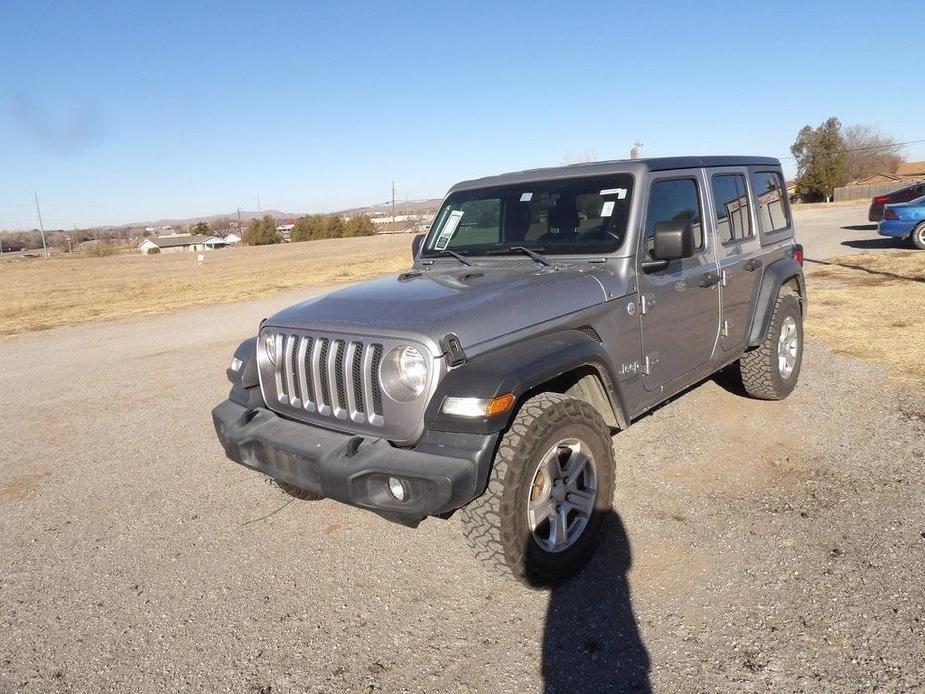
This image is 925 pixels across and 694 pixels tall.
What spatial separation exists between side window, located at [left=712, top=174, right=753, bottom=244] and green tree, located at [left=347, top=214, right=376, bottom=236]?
195 feet

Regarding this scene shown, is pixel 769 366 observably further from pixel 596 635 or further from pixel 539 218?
pixel 596 635

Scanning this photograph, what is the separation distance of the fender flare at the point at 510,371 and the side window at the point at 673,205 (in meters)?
1.03

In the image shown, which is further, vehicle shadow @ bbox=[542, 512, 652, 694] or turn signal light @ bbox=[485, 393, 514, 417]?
turn signal light @ bbox=[485, 393, 514, 417]

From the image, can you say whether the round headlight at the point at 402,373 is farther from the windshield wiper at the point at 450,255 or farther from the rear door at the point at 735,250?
the rear door at the point at 735,250

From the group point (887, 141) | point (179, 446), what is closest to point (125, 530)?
point (179, 446)

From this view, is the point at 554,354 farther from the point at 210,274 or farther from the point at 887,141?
the point at 887,141

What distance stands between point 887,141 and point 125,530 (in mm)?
88673

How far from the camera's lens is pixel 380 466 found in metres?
2.83

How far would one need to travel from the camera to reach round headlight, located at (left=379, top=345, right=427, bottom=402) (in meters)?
2.95

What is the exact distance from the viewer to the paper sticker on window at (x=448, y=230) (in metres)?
4.78

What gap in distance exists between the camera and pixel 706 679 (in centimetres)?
251

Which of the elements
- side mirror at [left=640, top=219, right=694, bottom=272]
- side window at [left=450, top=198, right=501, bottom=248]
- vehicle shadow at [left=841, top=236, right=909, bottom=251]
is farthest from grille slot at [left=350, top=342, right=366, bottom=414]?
vehicle shadow at [left=841, top=236, right=909, bottom=251]

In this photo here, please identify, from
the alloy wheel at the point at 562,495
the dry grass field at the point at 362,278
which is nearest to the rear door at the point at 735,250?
the alloy wheel at the point at 562,495

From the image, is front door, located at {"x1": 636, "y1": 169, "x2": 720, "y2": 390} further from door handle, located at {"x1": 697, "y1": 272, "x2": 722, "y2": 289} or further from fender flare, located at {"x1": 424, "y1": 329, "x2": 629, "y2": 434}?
fender flare, located at {"x1": 424, "y1": 329, "x2": 629, "y2": 434}
